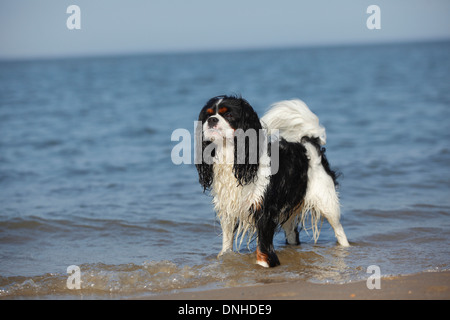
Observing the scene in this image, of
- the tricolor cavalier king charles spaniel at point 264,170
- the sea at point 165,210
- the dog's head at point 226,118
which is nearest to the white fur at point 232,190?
the tricolor cavalier king charles spaniel at point 264,170

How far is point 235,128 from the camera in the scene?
13.9 ft

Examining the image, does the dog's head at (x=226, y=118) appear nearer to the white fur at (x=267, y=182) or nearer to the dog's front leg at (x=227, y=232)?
the white fur at (x=267, y=182)

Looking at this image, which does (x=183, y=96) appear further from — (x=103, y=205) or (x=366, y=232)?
(x=366, y=232)

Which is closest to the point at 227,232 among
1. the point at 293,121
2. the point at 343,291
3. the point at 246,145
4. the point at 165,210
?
the point at 246,145

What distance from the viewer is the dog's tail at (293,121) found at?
198 inches

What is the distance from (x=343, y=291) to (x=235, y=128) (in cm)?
143

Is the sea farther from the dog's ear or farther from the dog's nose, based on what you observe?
the dog's nose

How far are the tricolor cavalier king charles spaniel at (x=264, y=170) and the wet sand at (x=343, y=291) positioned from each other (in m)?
0.73

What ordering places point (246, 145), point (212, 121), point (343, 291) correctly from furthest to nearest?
point (246, 145) < point (212, 121) < point (343, 291)

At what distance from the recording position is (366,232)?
5.72 metres

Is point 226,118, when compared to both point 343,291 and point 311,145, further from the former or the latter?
point 343,291

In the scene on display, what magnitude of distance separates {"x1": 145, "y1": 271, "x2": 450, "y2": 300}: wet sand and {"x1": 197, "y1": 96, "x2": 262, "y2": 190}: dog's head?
3.04 feet
